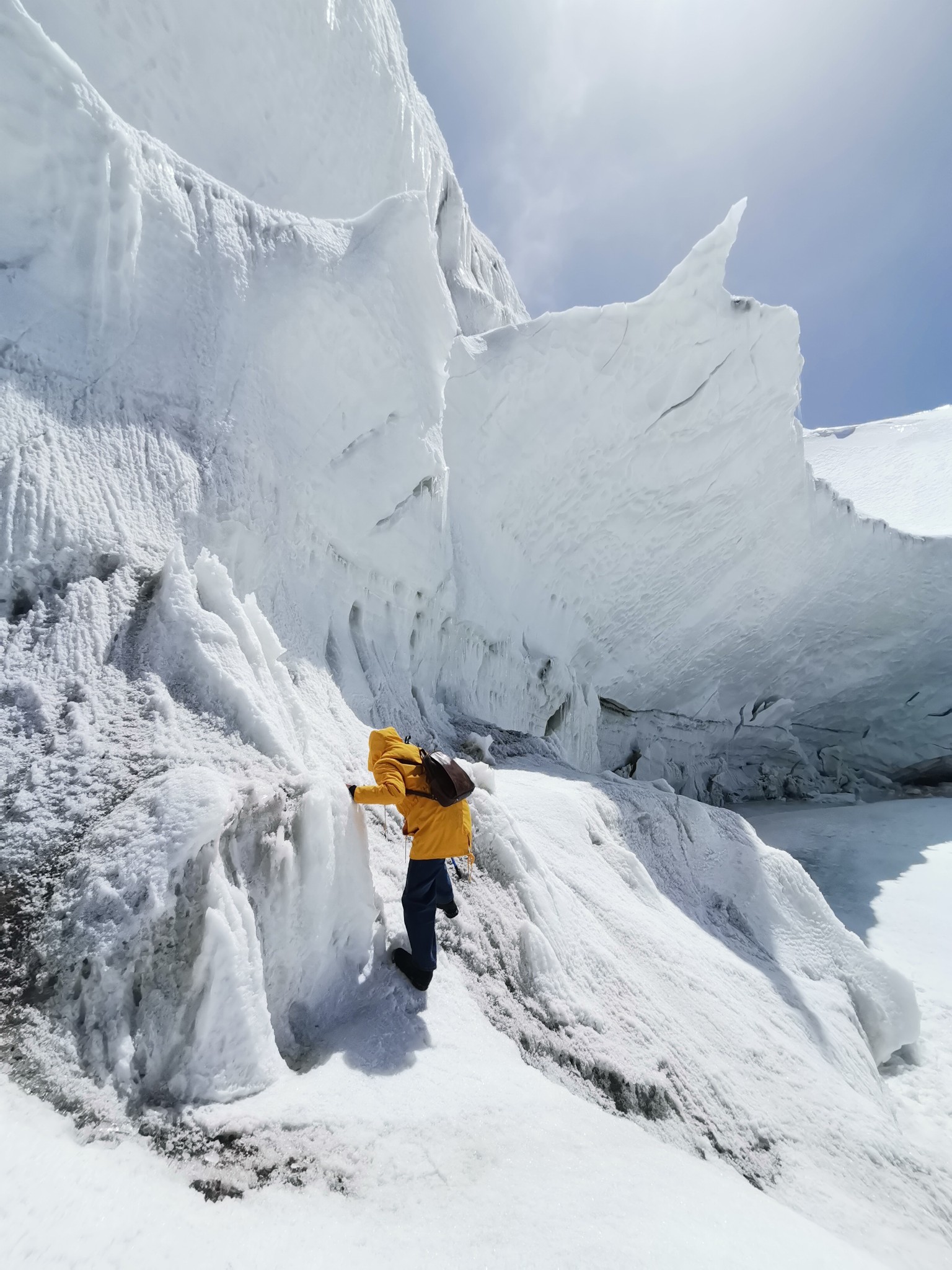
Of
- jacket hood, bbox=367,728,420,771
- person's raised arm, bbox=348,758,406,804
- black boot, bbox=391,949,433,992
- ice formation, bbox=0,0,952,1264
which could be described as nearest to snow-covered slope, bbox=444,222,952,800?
ice formation, bbox=0,0,952,1264

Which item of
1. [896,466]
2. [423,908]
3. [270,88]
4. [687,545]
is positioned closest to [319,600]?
[423,908]

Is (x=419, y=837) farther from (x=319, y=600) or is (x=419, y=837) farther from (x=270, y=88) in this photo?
(x=270, y=88)

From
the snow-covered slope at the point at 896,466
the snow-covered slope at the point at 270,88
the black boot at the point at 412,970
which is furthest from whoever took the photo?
the snow-covered slope at the point at 896,466

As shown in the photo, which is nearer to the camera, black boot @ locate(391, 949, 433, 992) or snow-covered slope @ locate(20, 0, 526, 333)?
black boot @ locate(391, 949, 433, 992)

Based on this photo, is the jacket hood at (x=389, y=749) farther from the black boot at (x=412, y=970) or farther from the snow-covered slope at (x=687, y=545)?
the snow-covered slope at (x=687, y=545)

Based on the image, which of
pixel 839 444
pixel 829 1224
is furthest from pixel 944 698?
pixel 829 1224

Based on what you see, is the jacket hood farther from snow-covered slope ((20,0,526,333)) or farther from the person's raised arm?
snow-covered slope ((20,0,526,333))

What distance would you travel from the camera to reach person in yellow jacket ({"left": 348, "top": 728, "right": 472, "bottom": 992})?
1.98m

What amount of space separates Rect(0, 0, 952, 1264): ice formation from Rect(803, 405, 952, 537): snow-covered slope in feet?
22.0

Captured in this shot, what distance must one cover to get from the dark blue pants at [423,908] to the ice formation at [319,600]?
0.15 m

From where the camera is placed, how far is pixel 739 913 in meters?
4.21

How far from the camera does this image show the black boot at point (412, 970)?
1.95m

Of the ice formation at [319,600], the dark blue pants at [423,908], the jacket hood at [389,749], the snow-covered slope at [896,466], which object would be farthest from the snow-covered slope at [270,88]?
the snow-covered slope at [896,466]

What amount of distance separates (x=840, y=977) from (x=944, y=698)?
31.7 feet
